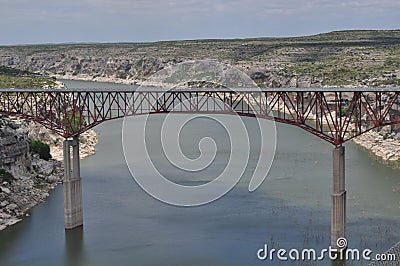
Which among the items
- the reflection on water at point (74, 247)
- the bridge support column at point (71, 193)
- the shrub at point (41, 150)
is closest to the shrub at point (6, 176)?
the bridge support column at point (71, 193)

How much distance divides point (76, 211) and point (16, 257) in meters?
4.99

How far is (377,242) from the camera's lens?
34000mm

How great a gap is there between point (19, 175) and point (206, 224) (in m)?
15.1

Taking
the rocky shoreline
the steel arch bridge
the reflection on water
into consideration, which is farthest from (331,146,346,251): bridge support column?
the rocky shoreline

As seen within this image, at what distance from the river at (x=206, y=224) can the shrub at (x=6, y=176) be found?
2.75 m

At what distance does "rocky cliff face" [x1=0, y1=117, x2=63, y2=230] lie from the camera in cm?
4219

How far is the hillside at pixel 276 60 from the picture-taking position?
94.4m

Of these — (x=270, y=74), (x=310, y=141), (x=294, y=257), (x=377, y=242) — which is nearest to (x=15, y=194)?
(x=294, y=257)

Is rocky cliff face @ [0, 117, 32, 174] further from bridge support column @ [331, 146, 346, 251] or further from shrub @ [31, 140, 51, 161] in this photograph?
bridge support column @ [331, 146, 346, 251]

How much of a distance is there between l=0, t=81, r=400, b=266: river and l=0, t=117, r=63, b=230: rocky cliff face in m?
0.81

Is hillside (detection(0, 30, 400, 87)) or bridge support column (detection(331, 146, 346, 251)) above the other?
hillside (detection(0, 30, 400, 87))

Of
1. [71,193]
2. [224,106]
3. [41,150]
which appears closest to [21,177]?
[41,150]

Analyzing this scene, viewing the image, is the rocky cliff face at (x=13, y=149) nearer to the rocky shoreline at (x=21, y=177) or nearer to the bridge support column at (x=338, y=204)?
the rocky shoreline at (x=21, y=177)

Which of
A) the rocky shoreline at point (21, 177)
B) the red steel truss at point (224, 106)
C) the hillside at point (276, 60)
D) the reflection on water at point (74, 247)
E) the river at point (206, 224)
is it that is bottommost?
the reflection on water at point (74, 247)
